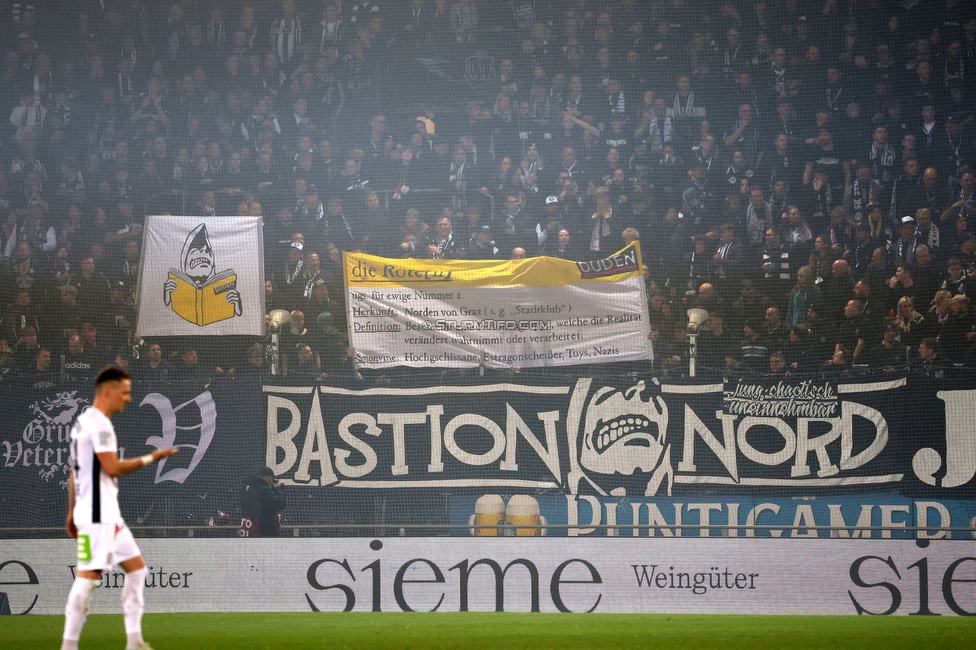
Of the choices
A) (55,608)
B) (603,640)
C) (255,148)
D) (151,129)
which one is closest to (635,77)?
(255,148)

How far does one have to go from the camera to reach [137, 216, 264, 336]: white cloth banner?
10.2 meters

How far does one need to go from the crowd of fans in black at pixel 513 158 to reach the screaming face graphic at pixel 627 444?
0.75 m

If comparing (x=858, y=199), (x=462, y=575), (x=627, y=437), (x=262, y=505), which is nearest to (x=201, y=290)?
(x=262, y=505)

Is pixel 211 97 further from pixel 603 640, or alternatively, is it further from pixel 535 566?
pixel 603 640

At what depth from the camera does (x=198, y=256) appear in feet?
33.7

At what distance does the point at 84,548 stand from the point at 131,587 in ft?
0.92

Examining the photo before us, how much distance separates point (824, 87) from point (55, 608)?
9757mm

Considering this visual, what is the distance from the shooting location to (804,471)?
9.45m

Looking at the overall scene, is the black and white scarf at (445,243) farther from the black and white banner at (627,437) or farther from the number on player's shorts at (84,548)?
the number on player's shorts at (84,548)

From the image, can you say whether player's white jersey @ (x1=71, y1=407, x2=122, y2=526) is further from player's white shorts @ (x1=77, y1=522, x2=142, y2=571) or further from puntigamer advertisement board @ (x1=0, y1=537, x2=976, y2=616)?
puntigamer advertisement board @ (x1=0, y1=537, x2=976, y2=616)

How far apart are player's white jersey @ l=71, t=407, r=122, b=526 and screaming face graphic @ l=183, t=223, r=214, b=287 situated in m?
5.92

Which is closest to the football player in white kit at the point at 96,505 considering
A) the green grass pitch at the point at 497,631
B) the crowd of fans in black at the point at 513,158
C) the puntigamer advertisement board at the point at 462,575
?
the green grass pitch at the point at 497,631

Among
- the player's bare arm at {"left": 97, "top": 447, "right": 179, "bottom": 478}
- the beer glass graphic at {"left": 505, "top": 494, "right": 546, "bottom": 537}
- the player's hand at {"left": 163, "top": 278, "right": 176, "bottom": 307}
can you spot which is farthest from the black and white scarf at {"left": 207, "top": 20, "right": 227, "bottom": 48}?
the player's bare arm at {"left": 97, "top": 447, "right": 179, "bottom": 478}

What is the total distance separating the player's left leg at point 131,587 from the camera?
438 centimetres
